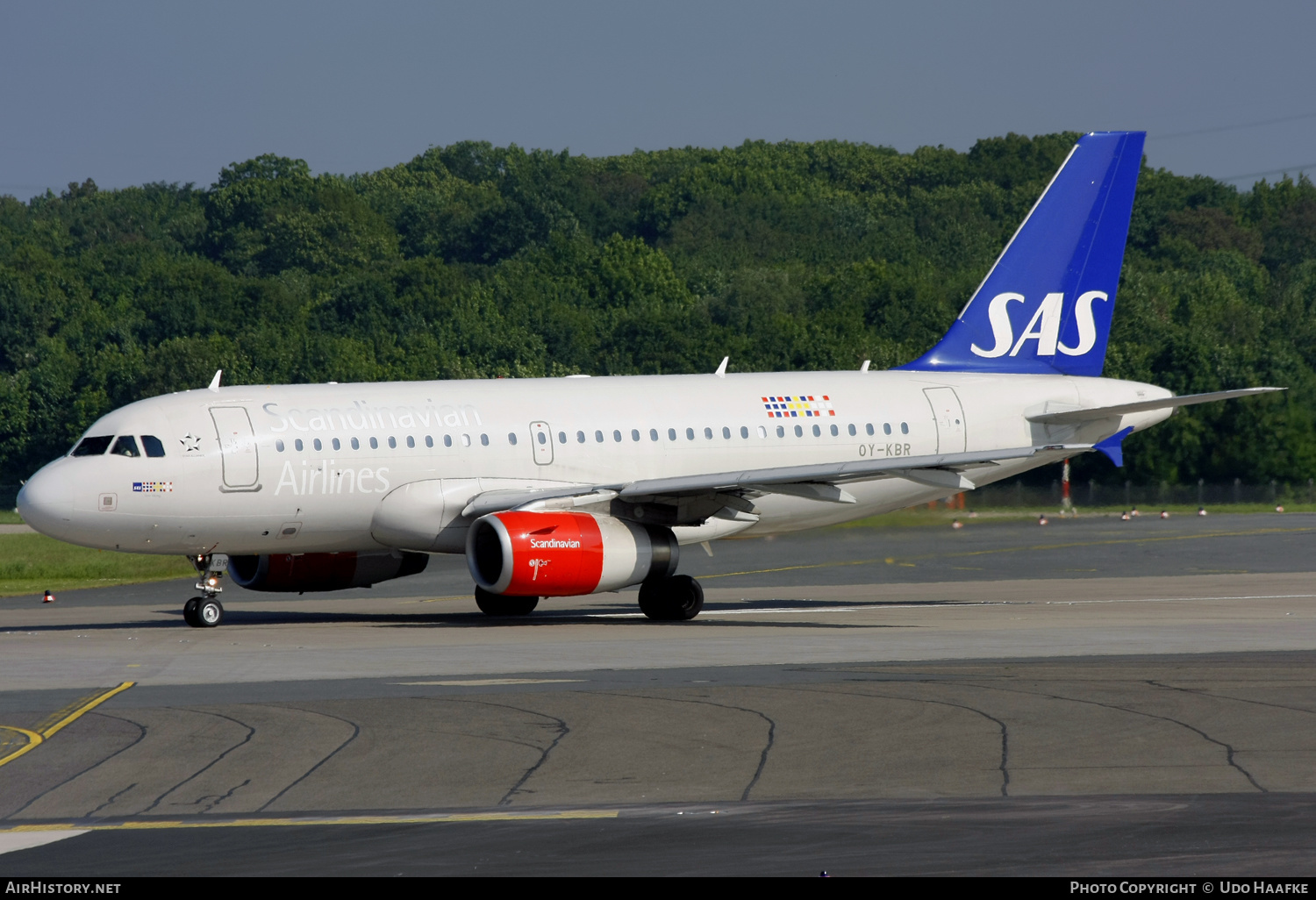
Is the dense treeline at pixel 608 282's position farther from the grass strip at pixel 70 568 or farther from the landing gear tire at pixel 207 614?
the landing gear tire at pixel 207 614

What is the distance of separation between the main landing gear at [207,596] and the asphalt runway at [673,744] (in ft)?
3.76

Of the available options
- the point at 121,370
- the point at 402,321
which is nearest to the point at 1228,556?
the point at 121,370

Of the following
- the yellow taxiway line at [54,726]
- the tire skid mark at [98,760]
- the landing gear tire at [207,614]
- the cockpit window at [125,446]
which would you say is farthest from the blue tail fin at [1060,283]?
the tire skid mark at [98,760]

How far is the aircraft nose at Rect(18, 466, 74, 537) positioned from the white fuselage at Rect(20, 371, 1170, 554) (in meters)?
0.03

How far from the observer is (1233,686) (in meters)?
19.1

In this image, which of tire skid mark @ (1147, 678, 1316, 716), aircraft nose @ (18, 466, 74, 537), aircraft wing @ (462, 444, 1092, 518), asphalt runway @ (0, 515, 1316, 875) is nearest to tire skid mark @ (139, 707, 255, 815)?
asphalt runway @ (0, 515, 1316, 875)

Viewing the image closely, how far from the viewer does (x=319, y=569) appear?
107 ft

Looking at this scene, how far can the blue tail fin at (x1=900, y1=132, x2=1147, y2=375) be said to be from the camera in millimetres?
36562

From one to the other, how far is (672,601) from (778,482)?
3.11m

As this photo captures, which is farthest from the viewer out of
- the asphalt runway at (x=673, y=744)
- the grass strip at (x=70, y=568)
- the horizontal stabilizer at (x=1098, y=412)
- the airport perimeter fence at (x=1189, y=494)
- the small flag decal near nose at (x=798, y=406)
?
the airport perimeter fence at (x=1189, y=494)

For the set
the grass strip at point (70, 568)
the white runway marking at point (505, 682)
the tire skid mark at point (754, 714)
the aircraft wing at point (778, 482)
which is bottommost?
the grass strip at point (70, 568)

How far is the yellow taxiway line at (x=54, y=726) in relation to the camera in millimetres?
16214

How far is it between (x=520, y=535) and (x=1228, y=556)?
2345 cm

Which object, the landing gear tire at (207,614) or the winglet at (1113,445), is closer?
the landing gear tire at (207,614)
